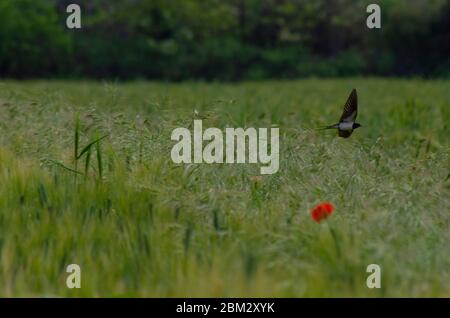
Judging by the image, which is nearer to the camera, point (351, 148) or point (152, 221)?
point (152, 221)

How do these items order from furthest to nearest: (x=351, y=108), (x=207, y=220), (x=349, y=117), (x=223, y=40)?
1. (x=223, y=40)
2. (x=349, y=117)
3. (x=351, y=108)
4. (x=207, y=220)

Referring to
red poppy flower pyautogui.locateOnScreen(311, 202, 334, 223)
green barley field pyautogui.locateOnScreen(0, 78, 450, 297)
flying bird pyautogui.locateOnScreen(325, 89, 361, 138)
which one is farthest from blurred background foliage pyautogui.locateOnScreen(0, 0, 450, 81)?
red poppy flower pyautogui.locateOnScreen(311, 202, 334, 223)

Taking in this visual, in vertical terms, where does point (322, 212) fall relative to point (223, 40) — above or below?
below

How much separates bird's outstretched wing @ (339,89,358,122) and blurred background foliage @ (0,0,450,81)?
20881 mm

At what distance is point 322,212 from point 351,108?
1.41m

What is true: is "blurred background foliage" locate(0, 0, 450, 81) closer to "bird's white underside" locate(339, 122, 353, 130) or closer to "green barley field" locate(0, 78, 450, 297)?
"bird's white underside" locate(339, 122, 353, 130)

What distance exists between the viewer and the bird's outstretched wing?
370cm

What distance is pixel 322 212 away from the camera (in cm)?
254

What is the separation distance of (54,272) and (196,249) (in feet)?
1.66

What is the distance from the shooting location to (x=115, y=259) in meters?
2.37

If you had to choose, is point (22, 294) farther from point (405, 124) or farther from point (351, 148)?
point (405, 124)

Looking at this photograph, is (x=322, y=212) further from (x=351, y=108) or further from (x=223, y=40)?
(x=223, y=40)

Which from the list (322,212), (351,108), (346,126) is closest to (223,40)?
(346,126)
